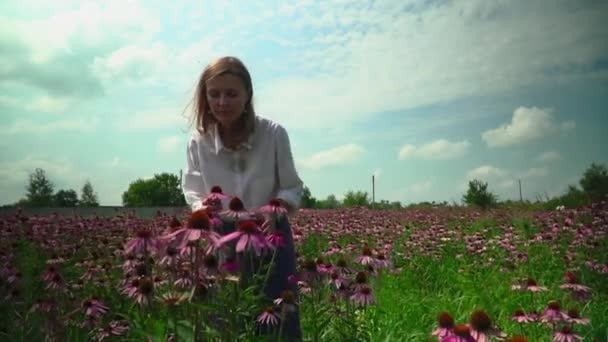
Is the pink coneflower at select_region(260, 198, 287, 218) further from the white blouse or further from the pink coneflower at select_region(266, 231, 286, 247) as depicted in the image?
the white blouse

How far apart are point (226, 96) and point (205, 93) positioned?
0.27m

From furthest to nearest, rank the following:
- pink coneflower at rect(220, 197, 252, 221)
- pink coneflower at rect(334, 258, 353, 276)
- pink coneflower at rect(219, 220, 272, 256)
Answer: pink coneflower at rect(334, 258, 353, 276)
pink coneflower at rect(220, 197, 252, 221)
pink coneflower at rect(219, 220, 272, 256)

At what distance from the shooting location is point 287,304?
219cm

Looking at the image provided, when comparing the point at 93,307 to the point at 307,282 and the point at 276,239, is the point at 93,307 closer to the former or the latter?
the point at 307,282

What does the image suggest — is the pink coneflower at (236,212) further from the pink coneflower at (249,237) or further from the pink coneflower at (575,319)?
the pink coneflower at (575,319)

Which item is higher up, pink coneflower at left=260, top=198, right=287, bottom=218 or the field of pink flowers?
pink coneflower at left=260, top=198, right=287, bottom=218

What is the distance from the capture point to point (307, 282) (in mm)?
2527

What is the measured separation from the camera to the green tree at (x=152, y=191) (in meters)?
51.3

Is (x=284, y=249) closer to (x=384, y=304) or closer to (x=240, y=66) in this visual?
(x=240, y=66)

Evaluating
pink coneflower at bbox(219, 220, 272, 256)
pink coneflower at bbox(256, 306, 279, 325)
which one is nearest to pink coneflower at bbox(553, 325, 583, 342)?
pink coneflower at bbox(256, 306, 279, 325)

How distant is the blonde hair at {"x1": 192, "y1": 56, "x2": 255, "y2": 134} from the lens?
247cm

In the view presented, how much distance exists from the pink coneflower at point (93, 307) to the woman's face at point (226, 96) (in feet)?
4.11

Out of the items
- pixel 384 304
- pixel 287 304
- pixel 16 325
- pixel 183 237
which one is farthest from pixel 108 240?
pixel 183 237

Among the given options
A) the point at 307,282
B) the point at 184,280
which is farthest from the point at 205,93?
the point at 307,282
